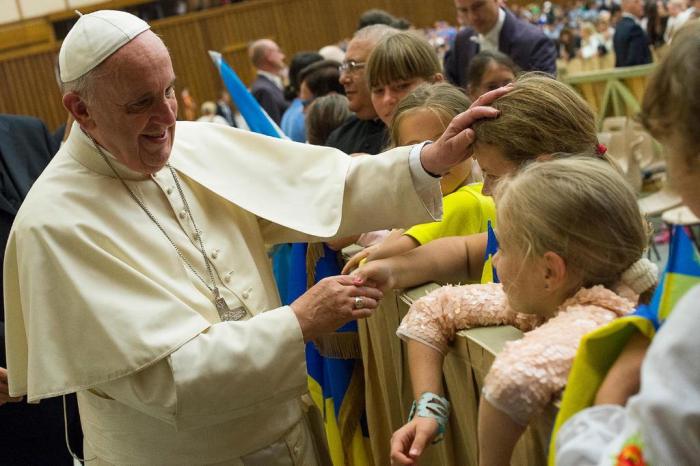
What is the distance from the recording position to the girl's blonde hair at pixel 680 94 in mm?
1202

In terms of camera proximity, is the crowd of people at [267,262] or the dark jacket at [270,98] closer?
the crowd of people at [267,262]

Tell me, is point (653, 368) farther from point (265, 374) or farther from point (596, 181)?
point (265, 374)

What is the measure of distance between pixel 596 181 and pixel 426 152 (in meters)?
0.91

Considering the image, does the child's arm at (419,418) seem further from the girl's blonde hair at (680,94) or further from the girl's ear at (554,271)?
the girl's blonde hair at (680,94)

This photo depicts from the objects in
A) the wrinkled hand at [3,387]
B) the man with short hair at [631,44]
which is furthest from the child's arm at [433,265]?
the man with short hair at [631,44]

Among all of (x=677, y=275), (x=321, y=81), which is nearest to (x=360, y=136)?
(x=321, y=81)

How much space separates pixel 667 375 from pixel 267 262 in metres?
1.73

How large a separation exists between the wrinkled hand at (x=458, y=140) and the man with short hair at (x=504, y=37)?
9.43 ft

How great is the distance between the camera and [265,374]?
2.24 m

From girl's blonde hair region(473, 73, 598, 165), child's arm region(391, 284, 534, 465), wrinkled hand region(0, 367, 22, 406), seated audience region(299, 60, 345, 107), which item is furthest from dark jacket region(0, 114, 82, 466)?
seated audience region(299, 60, 345, 107)

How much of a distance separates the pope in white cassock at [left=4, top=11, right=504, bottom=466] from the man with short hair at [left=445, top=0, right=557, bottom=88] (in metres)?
2.82

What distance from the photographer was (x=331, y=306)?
226 cm

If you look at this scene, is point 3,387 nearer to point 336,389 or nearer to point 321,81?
point 336,389

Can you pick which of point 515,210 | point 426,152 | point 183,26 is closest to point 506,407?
point 515,210
